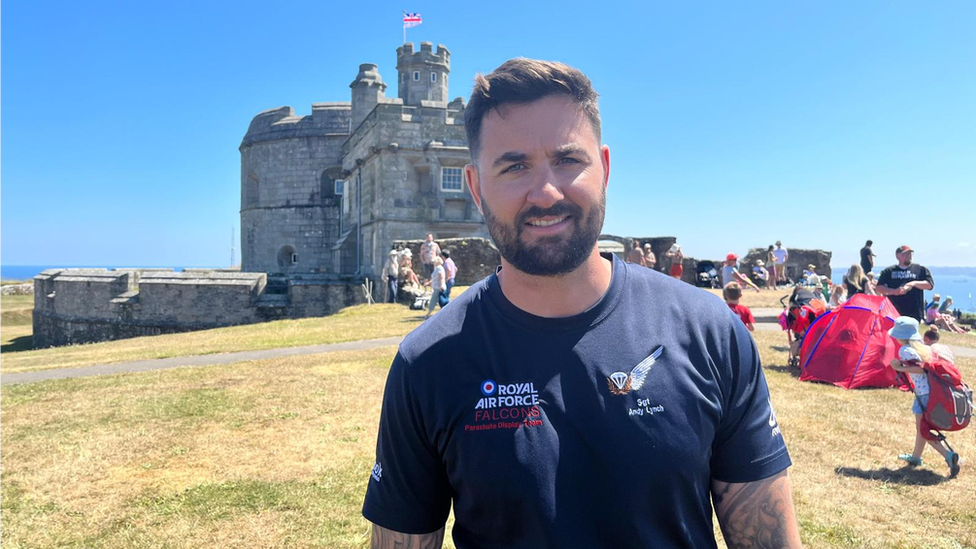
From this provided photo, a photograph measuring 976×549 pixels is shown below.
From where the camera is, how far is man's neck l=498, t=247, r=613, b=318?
1.93 meters

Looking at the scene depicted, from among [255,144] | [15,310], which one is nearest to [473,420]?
[255,144]

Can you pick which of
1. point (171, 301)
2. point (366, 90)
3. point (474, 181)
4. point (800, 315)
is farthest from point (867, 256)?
point (366, 90)

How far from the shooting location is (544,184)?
1.86 m

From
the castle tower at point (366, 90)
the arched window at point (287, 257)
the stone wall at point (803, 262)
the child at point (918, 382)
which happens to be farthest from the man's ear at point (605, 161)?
the arched window at point (287, 257)

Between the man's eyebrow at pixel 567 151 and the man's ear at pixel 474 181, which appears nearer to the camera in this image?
the man's eyebrow at pixel 567 151

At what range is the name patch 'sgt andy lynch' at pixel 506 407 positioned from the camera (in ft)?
5.78

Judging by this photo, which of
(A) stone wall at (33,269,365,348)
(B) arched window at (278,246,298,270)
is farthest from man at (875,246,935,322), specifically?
(B) arched window at (278,246,298,270)

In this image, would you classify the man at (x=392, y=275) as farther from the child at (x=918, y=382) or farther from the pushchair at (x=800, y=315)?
the child at (x=918, y=382)

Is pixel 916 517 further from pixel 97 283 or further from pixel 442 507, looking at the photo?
pixel 97 283

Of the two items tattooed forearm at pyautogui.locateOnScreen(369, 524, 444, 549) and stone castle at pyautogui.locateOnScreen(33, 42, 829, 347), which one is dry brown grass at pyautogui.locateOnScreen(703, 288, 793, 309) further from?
tattooed forearm at pyautogui.locateOnScreen(369, 524, 444, 549)

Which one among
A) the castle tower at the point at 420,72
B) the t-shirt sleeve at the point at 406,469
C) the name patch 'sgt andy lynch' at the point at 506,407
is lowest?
the t-shirt sleeve at the point at 406,469

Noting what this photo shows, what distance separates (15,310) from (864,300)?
147ft

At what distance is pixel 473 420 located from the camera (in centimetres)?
177

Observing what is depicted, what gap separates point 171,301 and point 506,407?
79.2 feet
